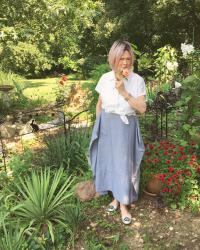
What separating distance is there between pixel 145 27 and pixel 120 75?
16491mm

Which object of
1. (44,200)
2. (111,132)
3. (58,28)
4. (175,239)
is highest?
(58,28)

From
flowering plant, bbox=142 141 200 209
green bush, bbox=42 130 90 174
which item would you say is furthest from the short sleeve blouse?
green bush, bbox=42 130 90 174

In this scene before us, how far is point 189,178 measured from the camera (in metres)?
4.05

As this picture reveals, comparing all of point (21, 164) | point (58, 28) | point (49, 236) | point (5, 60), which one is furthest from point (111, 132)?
point (5, 60)

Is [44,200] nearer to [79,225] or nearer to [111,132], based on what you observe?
[79,225]

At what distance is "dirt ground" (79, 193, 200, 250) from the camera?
3592 millimetres

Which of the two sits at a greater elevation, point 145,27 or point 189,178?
point 145,27

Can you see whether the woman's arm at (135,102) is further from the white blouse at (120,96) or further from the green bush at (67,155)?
the green bush at (67,155)

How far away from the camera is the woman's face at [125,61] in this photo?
343 centimetres

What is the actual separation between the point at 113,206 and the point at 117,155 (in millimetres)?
681

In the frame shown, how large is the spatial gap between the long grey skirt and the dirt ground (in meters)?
0.23

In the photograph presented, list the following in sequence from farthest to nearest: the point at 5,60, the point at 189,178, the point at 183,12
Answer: the point at 183,12, the point at 5,60, the point at 189,178

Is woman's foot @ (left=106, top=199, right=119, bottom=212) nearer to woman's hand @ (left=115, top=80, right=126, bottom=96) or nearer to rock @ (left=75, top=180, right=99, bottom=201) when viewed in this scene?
rock @ (left=75, top=180, right=99, bottom=201)

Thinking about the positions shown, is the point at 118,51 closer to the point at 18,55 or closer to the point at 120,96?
the point at 120,96
